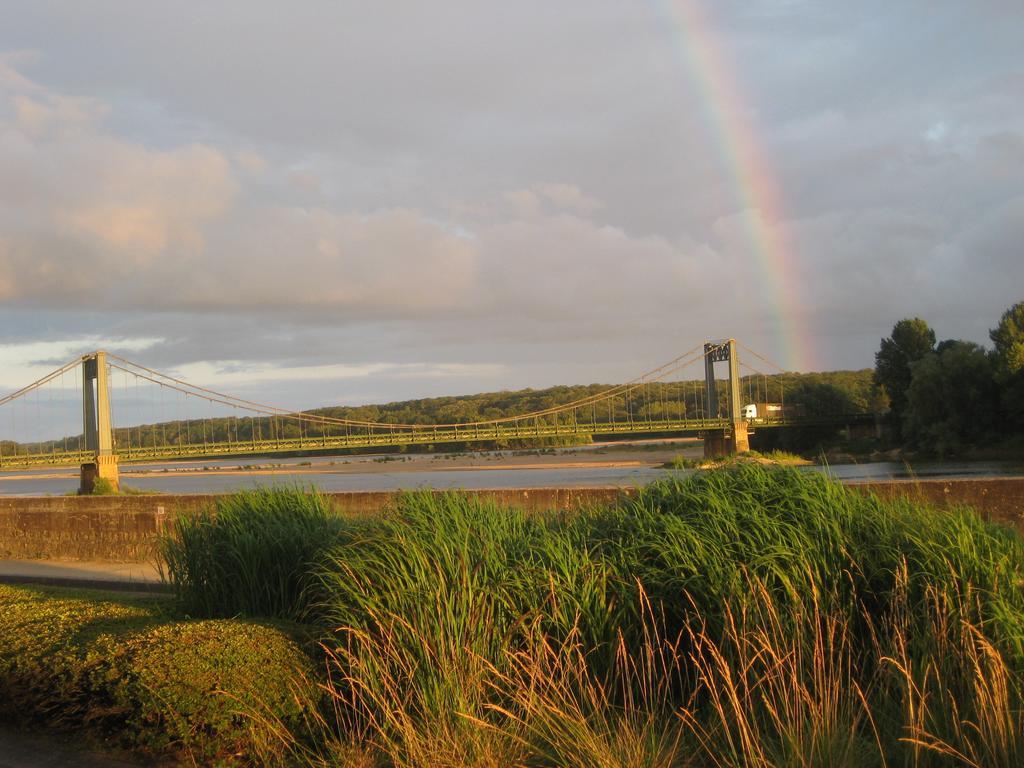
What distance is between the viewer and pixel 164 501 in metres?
17.1

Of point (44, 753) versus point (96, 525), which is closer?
point (44, 753)

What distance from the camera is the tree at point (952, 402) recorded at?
58.4 meters

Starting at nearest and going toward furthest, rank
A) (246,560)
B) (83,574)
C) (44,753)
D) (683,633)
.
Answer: (44,753)
(683,633)
(246,560)
(83,574)

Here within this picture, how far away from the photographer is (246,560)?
313 inches

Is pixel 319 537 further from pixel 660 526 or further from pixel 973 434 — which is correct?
pixel 973 434

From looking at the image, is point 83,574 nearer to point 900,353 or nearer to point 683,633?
point 683,633

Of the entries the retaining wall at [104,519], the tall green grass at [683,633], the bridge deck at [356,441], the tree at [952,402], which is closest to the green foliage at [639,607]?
the tall green grass at [683,633]

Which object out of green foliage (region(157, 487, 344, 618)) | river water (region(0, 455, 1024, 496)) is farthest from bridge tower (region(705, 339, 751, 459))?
green foliage (region(157, 487, 344, 618))

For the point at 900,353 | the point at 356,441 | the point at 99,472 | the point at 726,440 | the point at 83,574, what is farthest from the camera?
the point at 900,353

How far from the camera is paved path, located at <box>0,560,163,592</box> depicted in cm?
1218

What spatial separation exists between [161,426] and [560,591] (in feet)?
228

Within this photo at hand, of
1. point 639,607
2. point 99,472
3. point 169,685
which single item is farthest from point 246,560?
point 99,472

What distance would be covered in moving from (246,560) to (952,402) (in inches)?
2322

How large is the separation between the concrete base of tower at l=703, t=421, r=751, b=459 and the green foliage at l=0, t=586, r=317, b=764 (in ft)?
186
